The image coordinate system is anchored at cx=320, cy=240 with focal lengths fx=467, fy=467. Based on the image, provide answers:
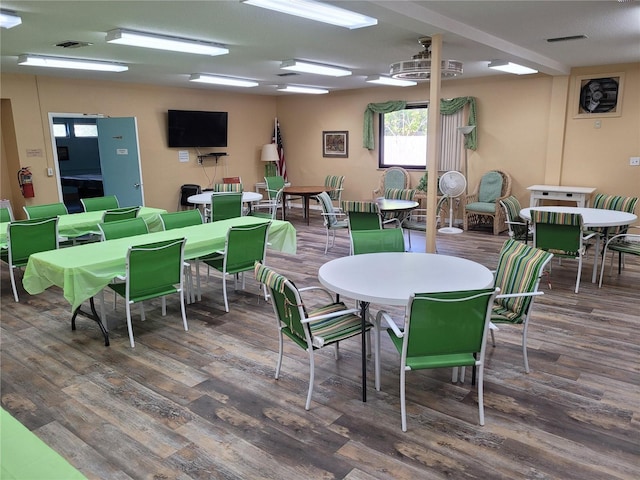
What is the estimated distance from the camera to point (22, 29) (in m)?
4.17

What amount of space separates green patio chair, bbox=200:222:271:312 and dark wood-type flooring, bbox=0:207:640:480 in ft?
1.54

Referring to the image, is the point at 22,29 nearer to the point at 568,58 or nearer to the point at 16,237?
the point at 16,237

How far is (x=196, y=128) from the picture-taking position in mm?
9102

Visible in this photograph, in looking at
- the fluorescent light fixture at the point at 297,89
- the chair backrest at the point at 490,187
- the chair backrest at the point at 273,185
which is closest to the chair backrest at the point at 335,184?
the chair backrest at the point at 273,185

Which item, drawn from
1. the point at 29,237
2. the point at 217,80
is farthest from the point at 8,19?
the point at 217,80

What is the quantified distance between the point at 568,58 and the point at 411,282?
16.8ft

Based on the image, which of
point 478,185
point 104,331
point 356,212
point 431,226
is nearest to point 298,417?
point 104,331

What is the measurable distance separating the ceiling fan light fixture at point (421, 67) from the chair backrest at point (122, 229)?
292 centimetres

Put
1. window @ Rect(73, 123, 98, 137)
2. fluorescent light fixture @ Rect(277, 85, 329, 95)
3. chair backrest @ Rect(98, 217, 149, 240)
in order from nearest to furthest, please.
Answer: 1. chair backrest @ Rect(98, 217, 149, 240)
2. fluorescent light fixture @ Rect(277, 85, 329, 95)
3. window @ Rect(73, 123, 98, 137)

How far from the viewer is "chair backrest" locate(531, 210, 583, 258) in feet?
15.2

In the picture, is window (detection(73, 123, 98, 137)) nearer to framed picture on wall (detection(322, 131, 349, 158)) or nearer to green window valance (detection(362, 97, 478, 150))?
framed picture on wall (detection(322, 131, 349, 158))

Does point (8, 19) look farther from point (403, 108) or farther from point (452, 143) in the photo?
point (452, 143)

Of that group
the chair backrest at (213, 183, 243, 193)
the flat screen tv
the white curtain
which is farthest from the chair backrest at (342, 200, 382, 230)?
the flat screen tv

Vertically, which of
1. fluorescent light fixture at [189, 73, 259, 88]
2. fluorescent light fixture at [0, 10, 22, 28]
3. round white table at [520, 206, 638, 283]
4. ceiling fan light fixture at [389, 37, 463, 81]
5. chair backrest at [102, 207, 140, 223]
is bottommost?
round white table at [520, 206, 638, 283]
